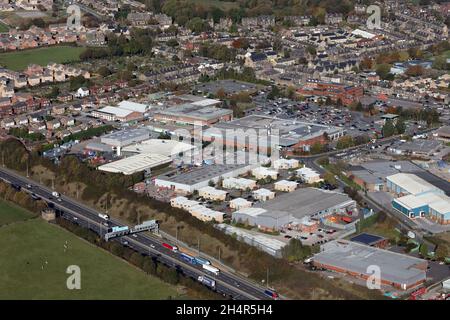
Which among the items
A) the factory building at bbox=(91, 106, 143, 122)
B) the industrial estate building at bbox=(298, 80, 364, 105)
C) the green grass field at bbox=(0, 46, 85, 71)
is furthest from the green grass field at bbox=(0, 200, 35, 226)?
the green grass field at bbox=(0, 46, 85, 71)

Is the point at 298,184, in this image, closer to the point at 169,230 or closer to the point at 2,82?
the point at 169,230

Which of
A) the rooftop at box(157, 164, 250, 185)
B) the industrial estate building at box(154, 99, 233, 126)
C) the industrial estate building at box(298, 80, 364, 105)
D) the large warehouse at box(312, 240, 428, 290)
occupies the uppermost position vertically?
the large warehouse at box(312, 240, 428, 290)

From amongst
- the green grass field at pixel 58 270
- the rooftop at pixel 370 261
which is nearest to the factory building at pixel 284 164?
the rooftop at pixel 370 261

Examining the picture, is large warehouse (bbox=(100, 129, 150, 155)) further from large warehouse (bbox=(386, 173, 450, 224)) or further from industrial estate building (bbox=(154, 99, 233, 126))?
large warehouse (bbox=(386, 173, 450, 224))

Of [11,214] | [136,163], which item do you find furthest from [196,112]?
[11,214]

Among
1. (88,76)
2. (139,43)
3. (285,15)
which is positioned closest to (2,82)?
(88,76)

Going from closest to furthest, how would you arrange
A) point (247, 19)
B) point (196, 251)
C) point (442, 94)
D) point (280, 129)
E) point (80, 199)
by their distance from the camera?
point (196, 251) → point (80, 199) → point (280, 129) → point (442, 94) → point (247, 19)
